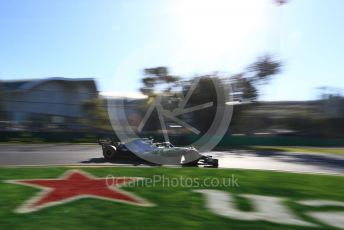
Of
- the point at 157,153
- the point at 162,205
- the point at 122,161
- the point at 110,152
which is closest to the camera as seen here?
the point at 162,205

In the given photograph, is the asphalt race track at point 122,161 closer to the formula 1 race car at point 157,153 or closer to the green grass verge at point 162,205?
the formula 1 race car at point 157,153

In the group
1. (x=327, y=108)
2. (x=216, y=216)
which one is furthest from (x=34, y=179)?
(x=327, y=108)

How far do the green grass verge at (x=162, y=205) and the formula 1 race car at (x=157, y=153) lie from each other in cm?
310

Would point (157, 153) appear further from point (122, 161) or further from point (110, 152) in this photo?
point (110, 152)

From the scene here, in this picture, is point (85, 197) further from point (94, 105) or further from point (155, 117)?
point (94, 105)

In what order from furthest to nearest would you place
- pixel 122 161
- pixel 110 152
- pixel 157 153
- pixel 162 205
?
pixel 110 152, pixel 122 161, pixel 157 153, pixel 162 205

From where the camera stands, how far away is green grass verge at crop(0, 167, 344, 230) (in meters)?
5.61

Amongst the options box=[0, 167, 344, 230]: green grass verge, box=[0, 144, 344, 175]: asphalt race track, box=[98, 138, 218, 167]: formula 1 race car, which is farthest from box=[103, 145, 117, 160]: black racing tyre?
box=[0, 167, 344, 230]: green grass verge

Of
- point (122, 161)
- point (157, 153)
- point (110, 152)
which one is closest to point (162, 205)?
point (157, 153)

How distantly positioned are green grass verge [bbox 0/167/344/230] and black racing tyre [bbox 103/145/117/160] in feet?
19.0

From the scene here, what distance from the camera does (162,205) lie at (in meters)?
6.48

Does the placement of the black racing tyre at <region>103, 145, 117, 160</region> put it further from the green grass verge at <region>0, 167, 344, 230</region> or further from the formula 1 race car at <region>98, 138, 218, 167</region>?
the green grass verge at <region>0, 167, 344, 230</region>

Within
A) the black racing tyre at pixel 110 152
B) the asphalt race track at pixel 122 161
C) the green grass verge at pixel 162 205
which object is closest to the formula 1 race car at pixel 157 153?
the black racing tyre at pixel 110 152

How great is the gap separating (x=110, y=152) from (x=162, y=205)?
9.01 metres
